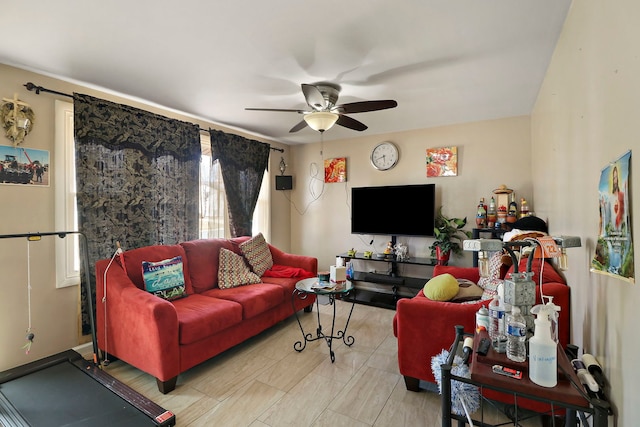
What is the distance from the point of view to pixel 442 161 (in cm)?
411

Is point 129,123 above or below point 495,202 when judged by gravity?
above

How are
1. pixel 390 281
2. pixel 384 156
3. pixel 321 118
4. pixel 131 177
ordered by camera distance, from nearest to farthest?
pixel 321 118, pixel 131 177, pixel 390 281, pixel 384 156

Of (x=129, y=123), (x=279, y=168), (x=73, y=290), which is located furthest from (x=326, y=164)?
Answer: (x=73, y=290)

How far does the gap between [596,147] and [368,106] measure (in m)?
1.58

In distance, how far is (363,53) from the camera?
2.25m

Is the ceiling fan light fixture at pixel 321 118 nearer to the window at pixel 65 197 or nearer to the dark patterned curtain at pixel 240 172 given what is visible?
the dark patterned curtain at pixel 240 172

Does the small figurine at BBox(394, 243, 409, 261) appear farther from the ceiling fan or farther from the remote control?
the remote control

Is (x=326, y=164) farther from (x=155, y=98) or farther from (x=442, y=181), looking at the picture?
(x=155, y=98)

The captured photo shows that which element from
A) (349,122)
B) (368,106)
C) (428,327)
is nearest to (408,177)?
(349,122)

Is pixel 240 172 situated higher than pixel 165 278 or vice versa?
pixel 240 172

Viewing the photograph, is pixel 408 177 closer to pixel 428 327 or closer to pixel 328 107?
pixel 328 107

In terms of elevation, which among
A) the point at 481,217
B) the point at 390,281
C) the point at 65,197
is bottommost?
the point at 390,281

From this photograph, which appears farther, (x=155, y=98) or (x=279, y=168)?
(x=279, y=168)

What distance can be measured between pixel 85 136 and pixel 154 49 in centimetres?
120
